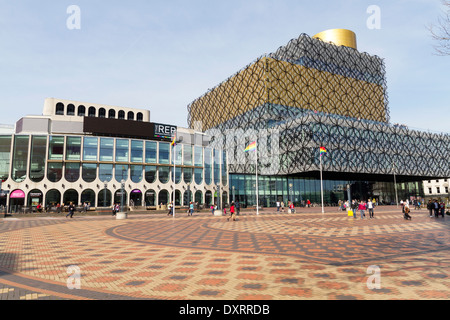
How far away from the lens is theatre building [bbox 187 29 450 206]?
224 ft

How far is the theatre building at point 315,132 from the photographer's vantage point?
68.1m

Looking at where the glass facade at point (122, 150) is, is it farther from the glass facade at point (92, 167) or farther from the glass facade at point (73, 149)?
the glass facade at point (73, 149)

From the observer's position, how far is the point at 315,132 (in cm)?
6531

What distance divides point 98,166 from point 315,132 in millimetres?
48616

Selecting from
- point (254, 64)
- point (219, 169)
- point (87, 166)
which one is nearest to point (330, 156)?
point (219, 169)

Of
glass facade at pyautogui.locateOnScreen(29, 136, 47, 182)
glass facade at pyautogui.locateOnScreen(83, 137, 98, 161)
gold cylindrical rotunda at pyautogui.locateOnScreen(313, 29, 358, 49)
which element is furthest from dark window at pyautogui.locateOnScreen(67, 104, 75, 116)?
gold cylindrical rotunda at pyautogui.locateOnScreen(313, 29, 358, 49)

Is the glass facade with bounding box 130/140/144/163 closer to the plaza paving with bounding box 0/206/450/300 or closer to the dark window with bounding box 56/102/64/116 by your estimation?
the dark window with bounding box 56/102/64/116

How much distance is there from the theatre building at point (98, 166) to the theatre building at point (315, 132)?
12.6 meters

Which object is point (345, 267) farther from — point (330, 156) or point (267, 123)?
point (267, 123)

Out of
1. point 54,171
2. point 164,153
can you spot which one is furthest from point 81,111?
point 164,153

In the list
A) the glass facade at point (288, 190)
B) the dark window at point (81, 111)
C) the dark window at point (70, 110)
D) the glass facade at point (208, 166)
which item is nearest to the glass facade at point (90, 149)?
the glass facade at point (208, 166)
